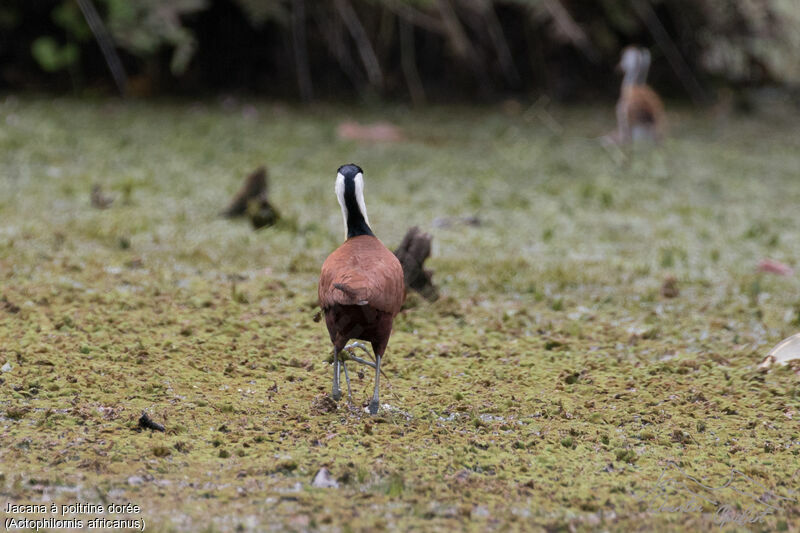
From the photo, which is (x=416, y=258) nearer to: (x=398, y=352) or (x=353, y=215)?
(x=398, y=352)

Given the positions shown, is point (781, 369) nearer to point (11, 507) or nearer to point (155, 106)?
point (11, 507)

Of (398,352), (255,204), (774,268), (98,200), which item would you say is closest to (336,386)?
(398,352)

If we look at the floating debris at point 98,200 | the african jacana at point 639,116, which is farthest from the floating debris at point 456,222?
the african jacana at point 639,116

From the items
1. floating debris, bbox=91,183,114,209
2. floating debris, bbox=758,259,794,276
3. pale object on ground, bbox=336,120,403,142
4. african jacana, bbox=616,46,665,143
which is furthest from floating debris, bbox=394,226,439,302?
african jacana, bbox=616,46,665,143

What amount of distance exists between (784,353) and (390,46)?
7531 millimetres

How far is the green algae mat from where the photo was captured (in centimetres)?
267

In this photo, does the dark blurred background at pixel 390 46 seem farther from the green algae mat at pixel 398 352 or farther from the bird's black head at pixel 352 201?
the bird's black head at pixel 352 201

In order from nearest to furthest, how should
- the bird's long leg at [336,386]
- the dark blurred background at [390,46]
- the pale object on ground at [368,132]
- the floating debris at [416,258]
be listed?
the bird's long leg at [336,386]
the floating debris at [416,258]
the pale object on ground at [368,132]
the dark blurred background at [390,46]

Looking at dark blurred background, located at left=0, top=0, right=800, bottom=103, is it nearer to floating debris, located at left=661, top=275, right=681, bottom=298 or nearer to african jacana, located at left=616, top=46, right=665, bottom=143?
african jacana, located at left=616, top=46, right=665, bottom=143

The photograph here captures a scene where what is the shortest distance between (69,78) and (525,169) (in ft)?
16.0

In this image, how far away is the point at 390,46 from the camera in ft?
35.1

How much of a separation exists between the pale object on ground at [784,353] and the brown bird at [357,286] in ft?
5.45

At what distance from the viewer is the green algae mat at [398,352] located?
8.76ft

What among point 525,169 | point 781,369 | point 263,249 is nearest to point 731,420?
point 781,369
